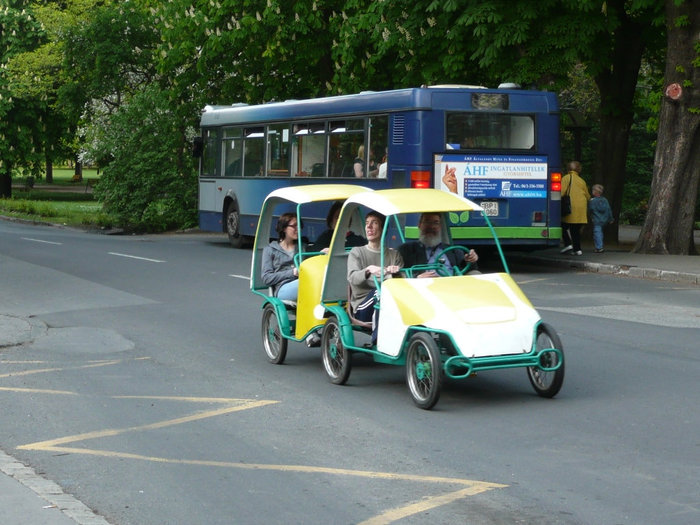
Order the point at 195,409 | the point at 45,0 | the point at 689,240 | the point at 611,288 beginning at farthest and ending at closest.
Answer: the point at 45,0, the point at 689,240, the point at 611,288, the point at 195,409

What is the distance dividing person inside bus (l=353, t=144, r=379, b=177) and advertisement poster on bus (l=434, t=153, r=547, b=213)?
1470 millimetres

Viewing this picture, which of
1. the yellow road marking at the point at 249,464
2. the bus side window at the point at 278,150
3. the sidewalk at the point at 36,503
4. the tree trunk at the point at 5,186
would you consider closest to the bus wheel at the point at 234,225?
the bus side window at the point at 278,150

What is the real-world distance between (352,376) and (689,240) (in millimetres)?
14164

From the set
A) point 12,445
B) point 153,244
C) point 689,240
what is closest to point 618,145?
point 689,240

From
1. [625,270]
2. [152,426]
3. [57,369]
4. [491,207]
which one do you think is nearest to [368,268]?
[152,426]

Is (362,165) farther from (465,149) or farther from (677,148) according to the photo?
(677,148)

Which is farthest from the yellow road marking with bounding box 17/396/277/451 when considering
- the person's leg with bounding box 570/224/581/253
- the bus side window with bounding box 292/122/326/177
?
the person's leg with bounding box 570/224/581/253

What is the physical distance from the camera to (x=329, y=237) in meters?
11.7

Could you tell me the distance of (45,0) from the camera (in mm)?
59031

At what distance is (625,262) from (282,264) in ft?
37.1

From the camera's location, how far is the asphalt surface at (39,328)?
19.3 ft

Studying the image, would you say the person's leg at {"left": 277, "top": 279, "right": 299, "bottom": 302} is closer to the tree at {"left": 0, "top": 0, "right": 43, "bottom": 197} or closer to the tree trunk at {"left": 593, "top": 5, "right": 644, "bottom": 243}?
the tree trunk at {"left": 593, "top": 5, "right": 644, "bottom": 243}

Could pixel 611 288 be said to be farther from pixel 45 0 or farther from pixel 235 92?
pixel 45 0

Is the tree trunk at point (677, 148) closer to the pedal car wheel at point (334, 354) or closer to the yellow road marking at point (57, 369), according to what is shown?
the pedal car wheel at point (334, 354)
